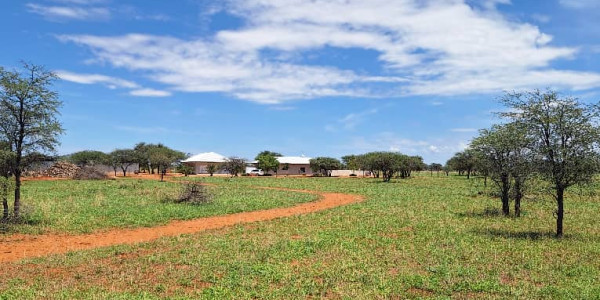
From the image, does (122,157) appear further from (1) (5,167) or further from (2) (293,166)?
(1) (5,167)

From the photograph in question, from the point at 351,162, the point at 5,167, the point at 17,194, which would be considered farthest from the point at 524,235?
the point at 351,162

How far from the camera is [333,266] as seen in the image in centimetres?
1245

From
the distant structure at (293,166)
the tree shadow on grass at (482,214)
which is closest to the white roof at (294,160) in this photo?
the distant structure at (293,166)

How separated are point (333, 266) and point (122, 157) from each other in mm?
90120

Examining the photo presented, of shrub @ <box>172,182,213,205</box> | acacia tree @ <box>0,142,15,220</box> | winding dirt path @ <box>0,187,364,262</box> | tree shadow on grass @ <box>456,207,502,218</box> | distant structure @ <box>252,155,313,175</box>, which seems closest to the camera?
winding dirt path @ <box>0,187,364,262</box>

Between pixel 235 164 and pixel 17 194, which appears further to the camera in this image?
pixel 235 164

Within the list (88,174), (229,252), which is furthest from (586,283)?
(88,174)

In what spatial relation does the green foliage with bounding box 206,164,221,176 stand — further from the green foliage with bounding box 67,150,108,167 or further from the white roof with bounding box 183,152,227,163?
the green foliage with bounding box 67,150,108,167

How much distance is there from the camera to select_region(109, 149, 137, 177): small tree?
3576 inches

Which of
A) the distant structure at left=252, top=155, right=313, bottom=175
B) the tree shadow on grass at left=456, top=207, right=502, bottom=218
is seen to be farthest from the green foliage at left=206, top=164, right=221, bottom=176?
the tree shadow on grass at left=456, top=207, right=502, bottom=218

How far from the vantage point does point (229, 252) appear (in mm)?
14273

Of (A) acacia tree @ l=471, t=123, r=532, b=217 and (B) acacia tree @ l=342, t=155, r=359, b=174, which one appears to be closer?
(A) acacia tree @ l=471, t=123, r=532, b=217

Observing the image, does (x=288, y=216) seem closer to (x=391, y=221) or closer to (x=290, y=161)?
(x=391, y=221)

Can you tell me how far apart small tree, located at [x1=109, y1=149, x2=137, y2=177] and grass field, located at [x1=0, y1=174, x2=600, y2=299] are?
79.2 meters
